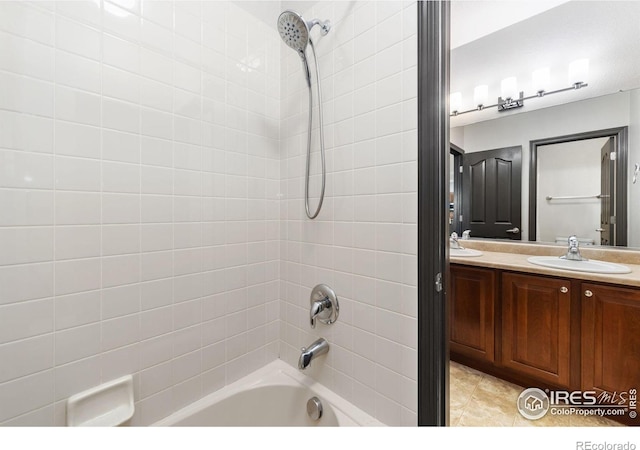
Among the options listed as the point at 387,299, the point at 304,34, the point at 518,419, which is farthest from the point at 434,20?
the point at 518,419

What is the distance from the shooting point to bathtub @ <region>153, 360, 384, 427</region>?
3.42 ft

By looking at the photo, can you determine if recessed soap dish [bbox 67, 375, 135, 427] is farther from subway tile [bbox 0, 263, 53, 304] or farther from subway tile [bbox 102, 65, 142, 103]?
subway tile [bbox 102, 65, 142, 103]

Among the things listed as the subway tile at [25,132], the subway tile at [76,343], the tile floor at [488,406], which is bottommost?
the tile floor at [488,406]

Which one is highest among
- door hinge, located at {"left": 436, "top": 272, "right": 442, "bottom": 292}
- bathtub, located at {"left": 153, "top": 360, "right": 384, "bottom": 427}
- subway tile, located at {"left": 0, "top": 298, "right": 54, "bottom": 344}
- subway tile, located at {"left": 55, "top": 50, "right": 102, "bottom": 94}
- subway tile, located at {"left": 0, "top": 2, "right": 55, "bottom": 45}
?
subway tile, located at {"left": 0, "top": 2, "right": 55, "bottom": 45}

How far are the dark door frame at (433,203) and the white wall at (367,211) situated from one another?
39 mm

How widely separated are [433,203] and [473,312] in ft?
4.43

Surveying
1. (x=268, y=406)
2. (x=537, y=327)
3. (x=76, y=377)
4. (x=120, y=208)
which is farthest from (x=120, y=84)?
(x=537, y=327)

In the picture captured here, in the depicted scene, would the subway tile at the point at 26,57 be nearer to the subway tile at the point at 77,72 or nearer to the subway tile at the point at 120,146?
the subway tile at the point at 77,72

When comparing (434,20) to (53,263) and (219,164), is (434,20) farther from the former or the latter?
(53,263)

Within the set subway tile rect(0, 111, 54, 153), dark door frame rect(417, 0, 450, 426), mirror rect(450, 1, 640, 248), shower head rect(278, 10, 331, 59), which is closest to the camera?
subway tile rect(0, 111, 54, 153)

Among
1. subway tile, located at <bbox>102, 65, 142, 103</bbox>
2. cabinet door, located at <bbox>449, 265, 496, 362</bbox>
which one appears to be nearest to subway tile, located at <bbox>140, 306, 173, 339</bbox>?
subway tile, located at <bbox>102, 65, 142, 103</bbox>

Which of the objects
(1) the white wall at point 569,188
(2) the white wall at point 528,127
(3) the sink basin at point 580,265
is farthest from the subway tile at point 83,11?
(1) the white wall at point 569,188

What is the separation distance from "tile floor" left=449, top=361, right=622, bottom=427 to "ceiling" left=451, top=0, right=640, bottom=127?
1831 millimetres

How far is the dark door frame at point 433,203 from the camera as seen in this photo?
84 cm
